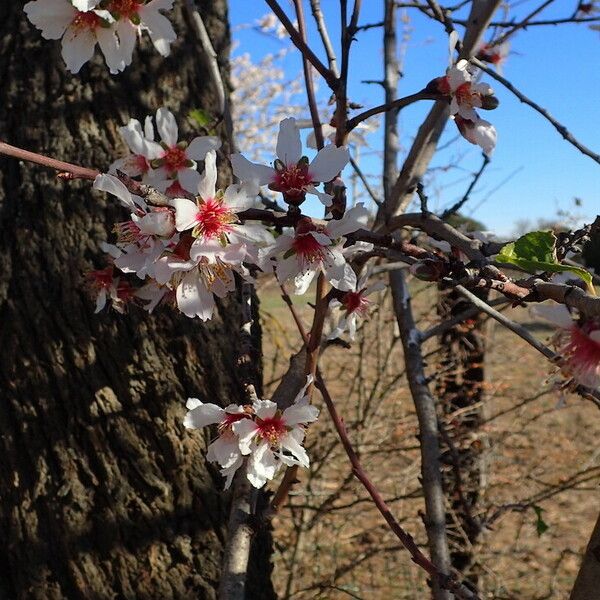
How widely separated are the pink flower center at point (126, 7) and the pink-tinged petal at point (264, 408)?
0.57m

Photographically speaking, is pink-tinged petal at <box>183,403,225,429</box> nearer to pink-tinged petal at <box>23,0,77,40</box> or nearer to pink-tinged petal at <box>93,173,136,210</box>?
pink-tinged petal at <box>93,173,136,210</box>

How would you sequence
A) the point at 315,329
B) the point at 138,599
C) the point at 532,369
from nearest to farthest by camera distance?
1. the point at 315,329
2. the point at 138,599
3. the point at 532,369

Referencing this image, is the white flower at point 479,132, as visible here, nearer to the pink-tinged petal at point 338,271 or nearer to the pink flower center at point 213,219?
the pink-tinged petal at point 338,271

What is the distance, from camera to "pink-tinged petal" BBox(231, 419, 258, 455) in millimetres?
884

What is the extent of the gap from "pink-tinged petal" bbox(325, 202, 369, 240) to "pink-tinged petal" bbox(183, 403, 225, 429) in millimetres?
331

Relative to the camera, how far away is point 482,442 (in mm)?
3297

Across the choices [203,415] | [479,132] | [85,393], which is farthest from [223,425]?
[85,393]

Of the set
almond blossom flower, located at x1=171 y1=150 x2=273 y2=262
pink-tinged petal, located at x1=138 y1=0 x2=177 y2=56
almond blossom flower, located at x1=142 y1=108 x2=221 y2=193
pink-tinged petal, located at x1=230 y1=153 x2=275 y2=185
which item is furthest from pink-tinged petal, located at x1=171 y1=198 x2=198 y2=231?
pink-tinged petal, located at x1=138 y1=0 x2=177 y2=56

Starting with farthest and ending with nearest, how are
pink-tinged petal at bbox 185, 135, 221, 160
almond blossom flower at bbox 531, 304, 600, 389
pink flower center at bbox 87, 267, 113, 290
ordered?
pink flower center at bbox 87, 267, 113, 290 → pink-tinged petal at bbox 185, 135, 221, 160 → almond blossom flower at bbox 531, 304, 600, 389

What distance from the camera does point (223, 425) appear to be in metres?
0.93

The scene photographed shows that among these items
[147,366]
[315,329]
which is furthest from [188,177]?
[147,366]

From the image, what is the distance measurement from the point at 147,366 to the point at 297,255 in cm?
81

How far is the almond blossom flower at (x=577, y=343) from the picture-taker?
65cm

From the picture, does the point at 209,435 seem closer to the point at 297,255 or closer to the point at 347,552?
the point at 297,255
